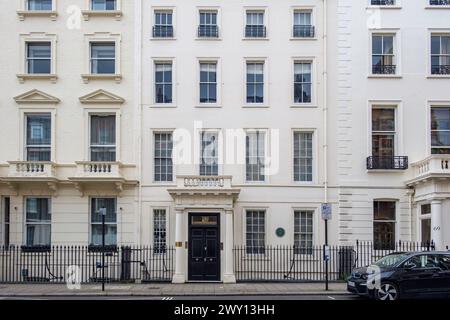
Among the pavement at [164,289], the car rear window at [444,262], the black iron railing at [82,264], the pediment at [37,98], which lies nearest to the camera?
the car rear window at [444,262]

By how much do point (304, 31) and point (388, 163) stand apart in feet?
23.2

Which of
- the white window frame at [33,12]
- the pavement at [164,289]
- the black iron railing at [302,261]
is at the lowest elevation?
the pavement at [164,289]

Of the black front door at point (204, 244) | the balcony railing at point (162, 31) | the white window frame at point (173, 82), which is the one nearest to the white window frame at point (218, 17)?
the balcony railing at point (162, 31)

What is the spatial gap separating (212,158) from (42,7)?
10434 mm

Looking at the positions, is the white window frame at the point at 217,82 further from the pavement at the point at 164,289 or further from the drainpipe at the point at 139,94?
the pavement at the point at 164,289

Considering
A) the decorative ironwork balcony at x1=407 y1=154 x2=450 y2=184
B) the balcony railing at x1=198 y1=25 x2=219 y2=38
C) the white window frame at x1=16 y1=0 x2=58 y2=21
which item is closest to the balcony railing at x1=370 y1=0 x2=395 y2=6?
the balcony railing at x1=198 y1=25 x2=219 y2=38

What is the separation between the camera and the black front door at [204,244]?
2705cm

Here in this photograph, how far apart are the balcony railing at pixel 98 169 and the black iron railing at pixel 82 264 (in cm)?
319

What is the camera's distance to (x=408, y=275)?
1794cm

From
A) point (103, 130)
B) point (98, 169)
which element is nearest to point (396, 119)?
point (103, 130)

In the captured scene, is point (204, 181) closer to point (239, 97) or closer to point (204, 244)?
point (204, 244)

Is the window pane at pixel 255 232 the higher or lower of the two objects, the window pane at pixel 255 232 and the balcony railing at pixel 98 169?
the lower

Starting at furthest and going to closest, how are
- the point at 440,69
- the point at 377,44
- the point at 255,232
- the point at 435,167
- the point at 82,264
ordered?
the point at 377,44 → the point at 440,69 → the point at 255,232 → the point at 82,264 → the point at 435,167
